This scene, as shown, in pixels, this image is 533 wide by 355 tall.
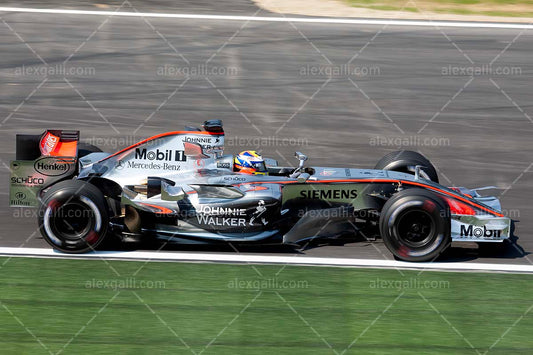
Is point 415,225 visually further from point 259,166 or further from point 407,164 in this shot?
point 259,166

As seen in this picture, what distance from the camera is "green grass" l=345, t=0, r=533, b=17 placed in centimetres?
2220

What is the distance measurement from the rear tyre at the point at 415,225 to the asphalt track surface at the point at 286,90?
79cm

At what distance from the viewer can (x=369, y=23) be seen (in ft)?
69.1

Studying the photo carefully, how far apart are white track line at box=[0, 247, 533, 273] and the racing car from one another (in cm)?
12

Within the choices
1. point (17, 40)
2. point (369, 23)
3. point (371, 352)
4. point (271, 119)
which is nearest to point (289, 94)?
point (271, 119)

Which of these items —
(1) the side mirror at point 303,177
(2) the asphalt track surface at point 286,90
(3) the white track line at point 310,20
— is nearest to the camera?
(1) the side mirror at point 303,177

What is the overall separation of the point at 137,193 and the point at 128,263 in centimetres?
93

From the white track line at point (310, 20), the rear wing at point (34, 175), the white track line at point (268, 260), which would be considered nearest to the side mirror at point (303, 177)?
the white track line at point (268, 260)

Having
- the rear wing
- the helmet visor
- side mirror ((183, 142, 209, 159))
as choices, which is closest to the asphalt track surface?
the rear wing

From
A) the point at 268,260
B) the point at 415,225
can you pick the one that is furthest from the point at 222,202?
the point at 415,225

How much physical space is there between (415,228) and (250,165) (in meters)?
2.11

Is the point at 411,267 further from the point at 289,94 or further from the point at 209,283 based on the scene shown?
the point at 289,94

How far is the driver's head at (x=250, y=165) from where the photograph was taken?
971 centimetres

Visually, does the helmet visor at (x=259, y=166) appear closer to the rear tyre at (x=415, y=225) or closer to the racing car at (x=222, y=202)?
the racing car at (x=222, y=202)
